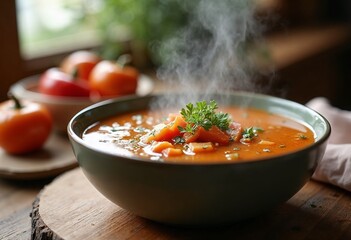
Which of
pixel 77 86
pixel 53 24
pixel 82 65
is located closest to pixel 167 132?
pixel 77 86

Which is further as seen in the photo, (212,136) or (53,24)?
(53,24)

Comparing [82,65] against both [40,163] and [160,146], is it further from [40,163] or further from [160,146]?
[160,146]

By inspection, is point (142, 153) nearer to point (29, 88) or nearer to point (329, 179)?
point (329, 179)

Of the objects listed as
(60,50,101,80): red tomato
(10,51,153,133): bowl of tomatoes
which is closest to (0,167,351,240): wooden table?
(10,51,153,133): bowl of tomatoes

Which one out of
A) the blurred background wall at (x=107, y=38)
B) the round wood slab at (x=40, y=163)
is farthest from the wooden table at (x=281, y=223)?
the blurred background wall at (x=107, y=38)

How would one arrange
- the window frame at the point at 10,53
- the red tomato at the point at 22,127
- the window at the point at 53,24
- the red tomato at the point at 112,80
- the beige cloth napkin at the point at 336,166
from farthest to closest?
the window at the point at 53,24
the window frame at the point at 10,53
the red tomato at the point at 112,80
the red tomato at the point at 22,127
the beige cloth napkin at the point at 336,166

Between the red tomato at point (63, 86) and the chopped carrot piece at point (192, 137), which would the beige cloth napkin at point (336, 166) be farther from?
the red tomato at point (63, 86)

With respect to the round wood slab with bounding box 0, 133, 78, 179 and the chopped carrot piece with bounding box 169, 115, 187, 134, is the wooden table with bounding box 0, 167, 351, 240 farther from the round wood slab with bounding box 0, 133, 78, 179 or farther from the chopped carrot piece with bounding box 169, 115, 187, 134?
the chopped carrot piece with bounding box 169, 115, 187, 134
